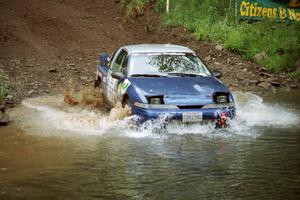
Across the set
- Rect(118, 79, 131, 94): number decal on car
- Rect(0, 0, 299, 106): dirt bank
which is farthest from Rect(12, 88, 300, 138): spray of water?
Rect(0, 0, 299, 106): dirt bank

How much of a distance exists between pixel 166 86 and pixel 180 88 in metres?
0.26

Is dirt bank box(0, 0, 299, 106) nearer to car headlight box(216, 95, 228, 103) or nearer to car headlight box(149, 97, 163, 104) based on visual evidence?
car headlight box(149, 97, 163, 104)

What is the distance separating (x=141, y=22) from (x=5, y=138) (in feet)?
45.1

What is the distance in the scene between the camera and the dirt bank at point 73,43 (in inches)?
661

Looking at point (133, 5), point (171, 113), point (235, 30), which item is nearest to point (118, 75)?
point (171, 113)

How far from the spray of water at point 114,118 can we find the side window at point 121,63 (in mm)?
884

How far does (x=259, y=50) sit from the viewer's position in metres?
19.5

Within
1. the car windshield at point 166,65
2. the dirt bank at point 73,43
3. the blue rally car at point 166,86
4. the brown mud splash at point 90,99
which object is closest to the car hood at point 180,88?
the blue rally car at point 166,86

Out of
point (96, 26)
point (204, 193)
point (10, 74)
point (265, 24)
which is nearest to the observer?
point (204, 193)

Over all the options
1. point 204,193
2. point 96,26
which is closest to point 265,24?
point 96,26

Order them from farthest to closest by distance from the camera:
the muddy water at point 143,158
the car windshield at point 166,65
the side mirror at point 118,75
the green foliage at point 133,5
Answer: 1. the green foliage at point 133,5
2. the car windshield at point 166,65
3. the side mirror at point 118,75
4. the muddy water at point 143,158

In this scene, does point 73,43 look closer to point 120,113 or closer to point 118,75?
point 118,75

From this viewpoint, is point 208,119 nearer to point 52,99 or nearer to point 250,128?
point 250,128

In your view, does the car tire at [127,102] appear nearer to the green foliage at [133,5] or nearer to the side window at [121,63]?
the side window at [121,63]
